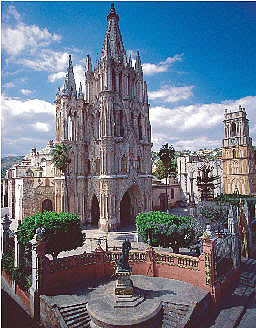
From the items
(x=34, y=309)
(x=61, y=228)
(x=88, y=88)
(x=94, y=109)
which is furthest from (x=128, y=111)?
(x=34, y=309)

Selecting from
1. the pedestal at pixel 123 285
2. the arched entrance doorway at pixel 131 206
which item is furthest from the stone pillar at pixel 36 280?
the arched entrance doorway at pixel 131 206

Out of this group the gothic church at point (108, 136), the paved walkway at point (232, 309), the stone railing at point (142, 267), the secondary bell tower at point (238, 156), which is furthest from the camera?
the secondary bell tower at point (238, 156)

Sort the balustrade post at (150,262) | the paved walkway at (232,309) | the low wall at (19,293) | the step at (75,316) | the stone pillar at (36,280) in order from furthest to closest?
the balustrade post at (150,262) → the low wall at (19,293) → the stone pillar at (36,280) → the paved walkway at (232,309) → the step at (75,316)

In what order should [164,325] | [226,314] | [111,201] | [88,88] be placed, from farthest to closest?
[88,88] < [111,201] < [226,314] < [164,325]

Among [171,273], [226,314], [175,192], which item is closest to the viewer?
[226,314]

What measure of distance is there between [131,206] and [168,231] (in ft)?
57.6

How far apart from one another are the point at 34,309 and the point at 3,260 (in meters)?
5.31

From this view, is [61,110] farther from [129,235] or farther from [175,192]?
[175,192]

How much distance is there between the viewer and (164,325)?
11.2 meters

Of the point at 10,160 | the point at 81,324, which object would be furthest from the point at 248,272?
the point at 10,160

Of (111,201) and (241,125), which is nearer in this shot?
(111,201)

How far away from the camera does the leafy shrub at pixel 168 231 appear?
17.0 metres

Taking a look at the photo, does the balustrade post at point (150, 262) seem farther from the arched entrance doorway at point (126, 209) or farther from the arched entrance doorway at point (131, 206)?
the arched entrance doorway at point (126, 209)

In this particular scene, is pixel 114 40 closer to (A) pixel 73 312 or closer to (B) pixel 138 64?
(B) pixel 138 64
